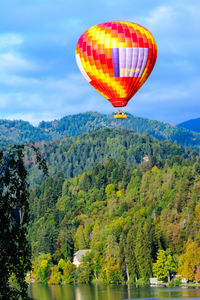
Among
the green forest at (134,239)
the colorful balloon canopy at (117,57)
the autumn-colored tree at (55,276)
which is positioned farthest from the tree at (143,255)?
the colorful balloon canopy at (117,57)

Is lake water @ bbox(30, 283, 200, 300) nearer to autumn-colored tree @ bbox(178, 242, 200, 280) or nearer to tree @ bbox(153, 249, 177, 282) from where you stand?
autumn-colored tree @ bbox(178, 242, 200, 280)

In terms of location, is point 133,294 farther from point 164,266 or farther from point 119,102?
point 119,102

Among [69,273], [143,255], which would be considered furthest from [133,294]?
[69,273]

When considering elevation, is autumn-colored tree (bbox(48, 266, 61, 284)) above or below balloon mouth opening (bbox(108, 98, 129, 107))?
below

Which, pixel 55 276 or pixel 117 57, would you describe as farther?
pixel 55 276

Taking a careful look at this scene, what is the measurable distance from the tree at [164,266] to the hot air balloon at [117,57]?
4730 centimetres

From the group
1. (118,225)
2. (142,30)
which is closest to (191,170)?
(118,225)

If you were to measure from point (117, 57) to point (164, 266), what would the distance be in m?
51.9

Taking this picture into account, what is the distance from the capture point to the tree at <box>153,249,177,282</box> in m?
102

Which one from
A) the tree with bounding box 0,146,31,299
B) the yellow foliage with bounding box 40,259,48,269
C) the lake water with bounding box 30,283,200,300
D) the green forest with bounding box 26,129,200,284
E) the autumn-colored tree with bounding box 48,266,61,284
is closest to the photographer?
the tree with bounding box 0,146,31,299

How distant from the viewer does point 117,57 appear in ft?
195

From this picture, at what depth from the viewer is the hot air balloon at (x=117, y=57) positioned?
59.4 meters

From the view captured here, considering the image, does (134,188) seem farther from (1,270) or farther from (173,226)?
(1,270)

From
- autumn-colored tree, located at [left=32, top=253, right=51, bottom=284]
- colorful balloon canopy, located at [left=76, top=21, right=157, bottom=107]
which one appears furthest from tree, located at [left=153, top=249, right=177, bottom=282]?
colorful balloon canopy, located at [left=76, top=21, right=157, bottom=107]
